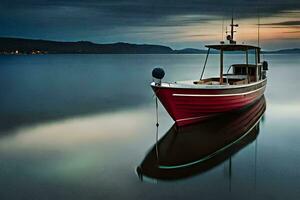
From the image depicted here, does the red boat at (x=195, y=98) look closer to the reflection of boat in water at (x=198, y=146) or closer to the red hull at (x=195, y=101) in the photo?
the red hull at (x=195, y=101)

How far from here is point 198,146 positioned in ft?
40.4

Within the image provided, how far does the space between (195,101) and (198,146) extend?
224 cm

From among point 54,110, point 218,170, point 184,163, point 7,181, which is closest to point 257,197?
point 218,170

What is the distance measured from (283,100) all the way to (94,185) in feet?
63.5

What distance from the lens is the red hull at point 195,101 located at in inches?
533

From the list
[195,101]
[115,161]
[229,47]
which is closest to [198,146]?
[195,101]

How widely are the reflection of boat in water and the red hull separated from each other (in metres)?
0.48

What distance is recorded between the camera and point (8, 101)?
23.9m

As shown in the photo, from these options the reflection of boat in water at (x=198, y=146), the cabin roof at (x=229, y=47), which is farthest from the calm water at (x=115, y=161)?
the cabin roof at (x=229, y=47)

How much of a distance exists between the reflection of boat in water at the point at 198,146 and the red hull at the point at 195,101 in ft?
1.58

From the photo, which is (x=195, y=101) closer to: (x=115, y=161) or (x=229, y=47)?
(x=115, y=161)

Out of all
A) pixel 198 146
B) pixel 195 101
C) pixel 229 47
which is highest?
pixel 229 47

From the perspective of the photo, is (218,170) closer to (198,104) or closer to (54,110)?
(198,104)

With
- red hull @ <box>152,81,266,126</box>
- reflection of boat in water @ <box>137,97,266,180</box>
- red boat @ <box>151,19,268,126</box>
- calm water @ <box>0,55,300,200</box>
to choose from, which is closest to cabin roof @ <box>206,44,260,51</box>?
red boat @ <box>151,19,268,126</box>
